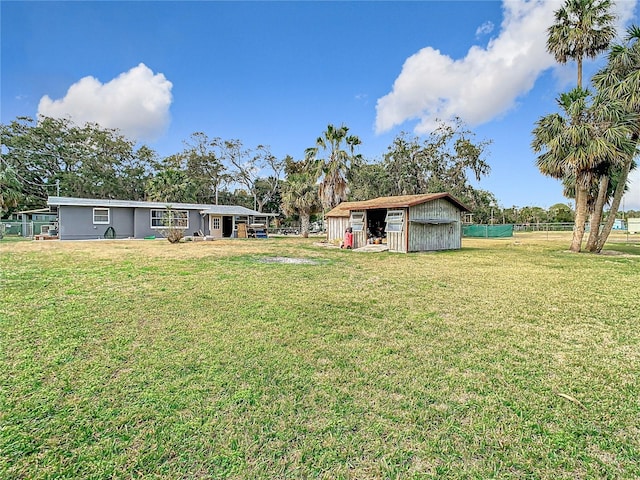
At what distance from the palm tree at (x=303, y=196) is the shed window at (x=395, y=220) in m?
12.0

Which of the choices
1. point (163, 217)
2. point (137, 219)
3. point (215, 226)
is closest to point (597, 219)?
point (215, 226)

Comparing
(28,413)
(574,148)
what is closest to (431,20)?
(574,148)

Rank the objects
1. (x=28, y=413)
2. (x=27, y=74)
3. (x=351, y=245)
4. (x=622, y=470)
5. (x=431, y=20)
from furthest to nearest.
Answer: (x=351, y=245) < (x=431, y=20) < (x=27, y=74) < (x=28, y=413) < (x=622, y=470)

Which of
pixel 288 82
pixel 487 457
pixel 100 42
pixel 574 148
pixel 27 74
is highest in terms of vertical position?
pixel 288 82

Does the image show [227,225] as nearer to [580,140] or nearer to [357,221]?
[357,221]

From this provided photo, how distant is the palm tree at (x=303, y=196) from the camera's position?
86.1 ft

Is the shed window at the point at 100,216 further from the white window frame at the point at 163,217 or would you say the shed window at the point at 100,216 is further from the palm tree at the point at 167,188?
the palm tree at the point at 167,188

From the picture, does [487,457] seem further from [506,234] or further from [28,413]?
[506,234]

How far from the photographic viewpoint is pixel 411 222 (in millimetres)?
14320

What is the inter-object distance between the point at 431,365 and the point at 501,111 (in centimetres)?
2197

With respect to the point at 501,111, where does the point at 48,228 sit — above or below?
below

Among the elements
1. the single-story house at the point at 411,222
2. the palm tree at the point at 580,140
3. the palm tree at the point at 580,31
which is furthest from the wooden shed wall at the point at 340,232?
the palm tree at the point at 580,31

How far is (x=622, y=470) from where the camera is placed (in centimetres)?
177

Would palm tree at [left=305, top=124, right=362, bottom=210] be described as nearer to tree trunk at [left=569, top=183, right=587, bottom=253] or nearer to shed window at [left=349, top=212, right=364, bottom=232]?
shed window at [left=349, top=212, right=364, bottom=232]
